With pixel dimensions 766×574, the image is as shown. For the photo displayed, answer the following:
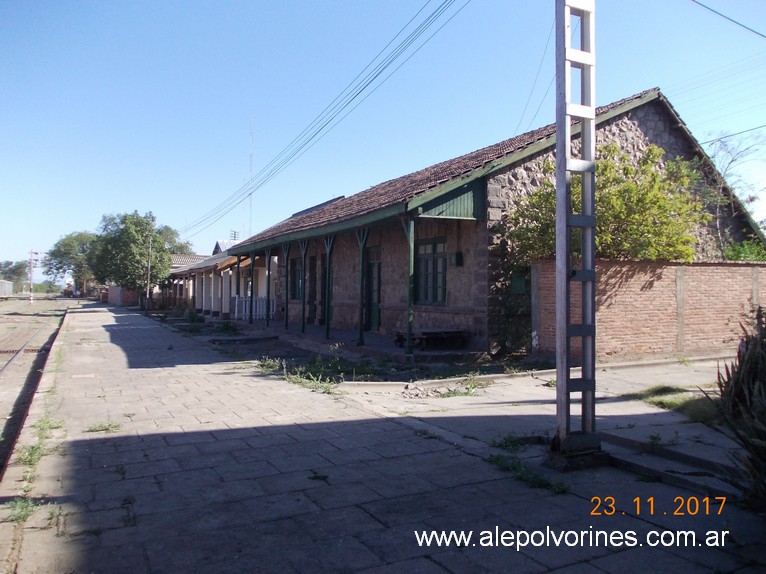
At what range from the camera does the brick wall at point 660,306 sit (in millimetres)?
11484

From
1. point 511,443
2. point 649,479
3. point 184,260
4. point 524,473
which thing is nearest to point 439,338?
point 511,443

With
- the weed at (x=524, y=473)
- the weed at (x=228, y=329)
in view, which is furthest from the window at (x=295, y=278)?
the weed at (x=524, y=473)

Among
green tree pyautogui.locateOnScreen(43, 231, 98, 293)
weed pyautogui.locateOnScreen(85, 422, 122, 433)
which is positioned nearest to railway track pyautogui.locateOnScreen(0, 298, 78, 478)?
weed pyautogui.locateOnScreen(85, 422, 122, 433)

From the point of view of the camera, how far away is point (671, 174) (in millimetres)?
13219

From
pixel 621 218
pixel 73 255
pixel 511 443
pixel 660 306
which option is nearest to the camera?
pixel 511 443

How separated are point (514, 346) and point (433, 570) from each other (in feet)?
30.4

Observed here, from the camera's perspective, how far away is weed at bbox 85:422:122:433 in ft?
21.7

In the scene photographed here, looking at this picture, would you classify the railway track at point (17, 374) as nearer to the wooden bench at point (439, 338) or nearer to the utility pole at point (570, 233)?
the utility pole at point (570, 233)

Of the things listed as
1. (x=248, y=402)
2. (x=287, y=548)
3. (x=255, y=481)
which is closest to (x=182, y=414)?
(x=248, y=402)

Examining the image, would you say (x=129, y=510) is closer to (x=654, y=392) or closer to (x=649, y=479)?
(x=649, y=479)

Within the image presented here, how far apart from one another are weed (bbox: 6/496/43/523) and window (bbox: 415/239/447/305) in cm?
1033

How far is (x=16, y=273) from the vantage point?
15525cm

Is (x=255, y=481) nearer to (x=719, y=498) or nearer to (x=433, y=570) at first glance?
(x=433, y=570)

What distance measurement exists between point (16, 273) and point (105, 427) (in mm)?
174770
